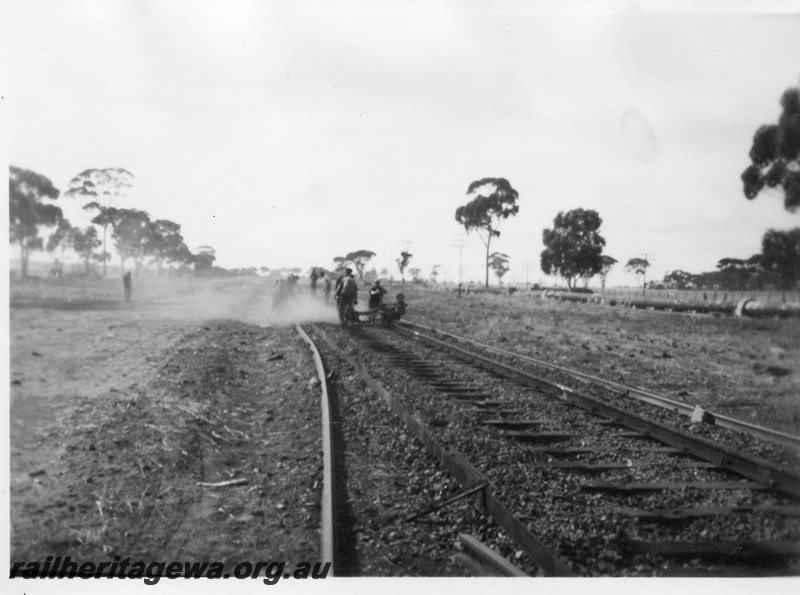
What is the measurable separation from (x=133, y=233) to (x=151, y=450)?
7.75 meters

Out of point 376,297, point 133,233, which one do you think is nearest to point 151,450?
point 133,233

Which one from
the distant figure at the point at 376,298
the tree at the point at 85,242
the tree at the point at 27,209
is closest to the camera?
the tree at the point at 27,209

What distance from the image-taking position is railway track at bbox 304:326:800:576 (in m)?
3.10

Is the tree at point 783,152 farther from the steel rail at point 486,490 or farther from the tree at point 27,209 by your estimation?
the tree at point 27,209

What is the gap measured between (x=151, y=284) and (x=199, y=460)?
1874 cm

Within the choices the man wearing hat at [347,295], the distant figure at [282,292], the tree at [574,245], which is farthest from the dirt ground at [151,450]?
the tree at [574,245]

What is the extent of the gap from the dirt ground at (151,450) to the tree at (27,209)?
17.3 inches

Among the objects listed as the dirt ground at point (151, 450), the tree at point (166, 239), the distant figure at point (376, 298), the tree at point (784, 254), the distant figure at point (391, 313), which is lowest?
the dirt ground at point (151, 450)

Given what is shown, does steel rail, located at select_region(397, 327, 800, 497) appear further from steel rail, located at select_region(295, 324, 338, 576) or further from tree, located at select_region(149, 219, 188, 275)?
tree, located at select_region(149, 219, 188, 275)

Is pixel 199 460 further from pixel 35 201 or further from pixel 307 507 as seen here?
pixel 35 201

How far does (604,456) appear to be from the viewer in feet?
15.3

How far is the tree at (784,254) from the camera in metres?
5.56
